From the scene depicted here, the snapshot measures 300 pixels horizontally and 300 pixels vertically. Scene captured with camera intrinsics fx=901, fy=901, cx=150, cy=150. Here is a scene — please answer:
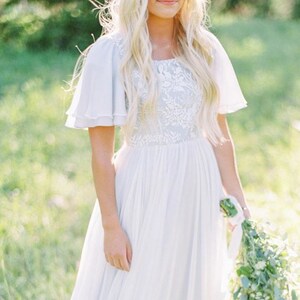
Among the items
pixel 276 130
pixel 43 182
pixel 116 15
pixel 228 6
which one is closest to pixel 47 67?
pixel 276 130

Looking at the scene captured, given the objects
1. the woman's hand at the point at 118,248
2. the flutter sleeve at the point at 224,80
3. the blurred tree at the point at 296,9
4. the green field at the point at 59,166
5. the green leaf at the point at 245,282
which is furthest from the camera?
the blurred tree at the point at 296,9

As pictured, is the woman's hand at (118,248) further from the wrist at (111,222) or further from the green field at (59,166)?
the green field at (59,166)

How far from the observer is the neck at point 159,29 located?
3049 millimetres

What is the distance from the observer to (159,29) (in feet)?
10.1

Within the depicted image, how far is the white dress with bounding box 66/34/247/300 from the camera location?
300cm

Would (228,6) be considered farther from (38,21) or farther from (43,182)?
(43,182)

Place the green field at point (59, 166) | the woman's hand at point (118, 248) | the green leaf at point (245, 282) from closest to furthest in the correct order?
the green leaf at point (245, 282) → the woman's hand at point (118, 248) → the green field at point (59, 166)

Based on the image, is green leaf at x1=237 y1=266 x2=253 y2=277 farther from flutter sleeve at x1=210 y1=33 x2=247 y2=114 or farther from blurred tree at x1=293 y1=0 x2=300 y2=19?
blurred tree at x1=293 y1=0 x2=300 y2=19

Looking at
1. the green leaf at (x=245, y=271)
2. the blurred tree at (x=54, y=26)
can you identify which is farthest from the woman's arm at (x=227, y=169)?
the blurred tree at (x=54, y=26)

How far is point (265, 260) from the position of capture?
113 inches

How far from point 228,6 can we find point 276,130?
47.3 feet

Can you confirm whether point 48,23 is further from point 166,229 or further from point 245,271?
point 245,271

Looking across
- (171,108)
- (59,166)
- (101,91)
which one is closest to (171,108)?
(171,108)

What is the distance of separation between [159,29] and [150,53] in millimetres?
139
